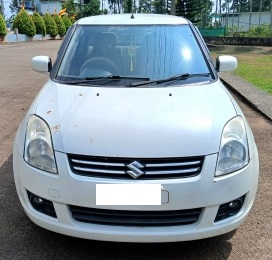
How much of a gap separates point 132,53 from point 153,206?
1769mm

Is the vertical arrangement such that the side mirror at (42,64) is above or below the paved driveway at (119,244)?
above

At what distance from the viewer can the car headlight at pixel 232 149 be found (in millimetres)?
2385

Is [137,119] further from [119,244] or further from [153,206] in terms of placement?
[119,244]

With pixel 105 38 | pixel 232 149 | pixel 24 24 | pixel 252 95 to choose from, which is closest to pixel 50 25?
pixel 24 24

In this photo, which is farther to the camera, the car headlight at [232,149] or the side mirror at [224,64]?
the side mirror at [224,64]

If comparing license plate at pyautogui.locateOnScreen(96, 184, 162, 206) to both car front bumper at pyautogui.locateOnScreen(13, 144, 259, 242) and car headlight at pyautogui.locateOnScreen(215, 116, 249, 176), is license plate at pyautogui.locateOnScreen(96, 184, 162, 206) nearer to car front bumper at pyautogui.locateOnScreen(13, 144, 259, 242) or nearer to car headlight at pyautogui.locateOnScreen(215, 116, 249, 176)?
car front bumper at pyautogui.locateOnScreen(13, 144, 259, 242)

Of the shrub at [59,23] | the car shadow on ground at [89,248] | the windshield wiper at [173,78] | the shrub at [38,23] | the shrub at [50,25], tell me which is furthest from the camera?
the shrub at [59,23]

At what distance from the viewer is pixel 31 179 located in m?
2.44

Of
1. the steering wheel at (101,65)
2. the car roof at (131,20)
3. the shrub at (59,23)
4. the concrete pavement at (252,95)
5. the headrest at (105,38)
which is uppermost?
the car roof at (131,20)

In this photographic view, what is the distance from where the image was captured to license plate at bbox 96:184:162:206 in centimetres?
223

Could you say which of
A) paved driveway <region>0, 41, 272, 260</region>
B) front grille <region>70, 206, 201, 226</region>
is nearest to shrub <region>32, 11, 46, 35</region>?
paved driveway <region>0, 41, 272, 260</region>

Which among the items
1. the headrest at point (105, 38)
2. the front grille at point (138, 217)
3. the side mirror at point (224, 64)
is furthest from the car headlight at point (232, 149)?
the headrest at point (105, 38)

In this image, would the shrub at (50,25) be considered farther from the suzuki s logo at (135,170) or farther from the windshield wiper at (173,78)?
the suzuki s logo at (135,170)

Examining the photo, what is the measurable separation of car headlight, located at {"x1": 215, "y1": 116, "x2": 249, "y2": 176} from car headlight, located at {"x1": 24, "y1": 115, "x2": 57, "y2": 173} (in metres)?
1.05
